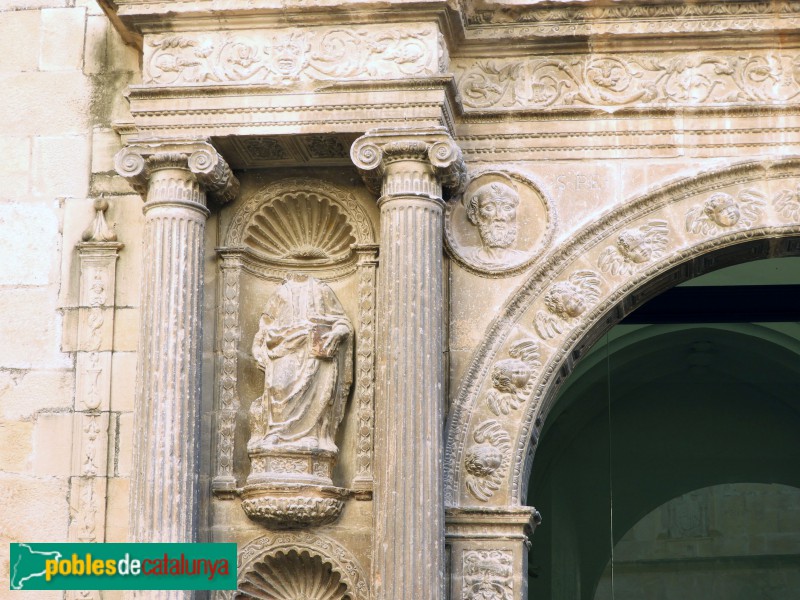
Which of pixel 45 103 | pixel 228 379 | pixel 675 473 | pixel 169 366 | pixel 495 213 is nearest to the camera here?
pixel 169 366

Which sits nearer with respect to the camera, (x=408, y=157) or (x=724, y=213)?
(x=408, y=157)

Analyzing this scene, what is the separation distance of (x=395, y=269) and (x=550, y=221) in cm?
111

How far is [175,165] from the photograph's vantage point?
984 cm

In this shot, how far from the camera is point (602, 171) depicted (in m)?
10.2

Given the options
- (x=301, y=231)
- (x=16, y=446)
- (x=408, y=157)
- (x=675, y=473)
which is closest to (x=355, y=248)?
(x=301, y=231)

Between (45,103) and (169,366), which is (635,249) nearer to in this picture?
(169,366)

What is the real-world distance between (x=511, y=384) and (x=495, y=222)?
103 cm

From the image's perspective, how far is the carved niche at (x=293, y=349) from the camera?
31.8 ft

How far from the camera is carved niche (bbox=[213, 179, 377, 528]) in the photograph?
31.8 feet

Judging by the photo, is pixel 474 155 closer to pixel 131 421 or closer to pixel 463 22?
pixel 463 22

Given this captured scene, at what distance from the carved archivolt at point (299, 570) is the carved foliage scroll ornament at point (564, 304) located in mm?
1811

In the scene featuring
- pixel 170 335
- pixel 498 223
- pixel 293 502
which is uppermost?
pixel 498 223

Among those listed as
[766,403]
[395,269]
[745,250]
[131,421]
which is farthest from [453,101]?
[766,403]

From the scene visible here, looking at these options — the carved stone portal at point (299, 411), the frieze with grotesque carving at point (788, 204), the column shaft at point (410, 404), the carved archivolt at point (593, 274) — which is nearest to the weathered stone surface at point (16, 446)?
the carved stone portal at point (299, 411)
